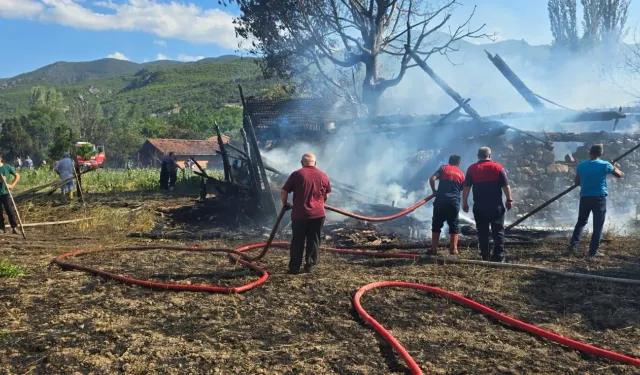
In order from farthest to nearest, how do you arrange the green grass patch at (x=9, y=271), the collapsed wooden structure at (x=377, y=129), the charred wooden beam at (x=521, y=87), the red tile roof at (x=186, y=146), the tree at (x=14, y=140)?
the tree at (x=14, y=140)
the red tile roof at (x=186, y=146)
the charred wooden beam at (x=521, y=87)
the collapsed wooden structure at (x=377, y=129)
the green grass patch at (x=9, y=271)

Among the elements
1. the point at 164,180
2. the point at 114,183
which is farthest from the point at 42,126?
the point at 164,180

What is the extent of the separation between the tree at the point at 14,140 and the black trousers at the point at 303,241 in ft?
211

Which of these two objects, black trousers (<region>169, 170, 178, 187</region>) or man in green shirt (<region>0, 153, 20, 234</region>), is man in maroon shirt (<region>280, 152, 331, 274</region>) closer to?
man in green shirt (<region>0, 153, 20, 234</region>)

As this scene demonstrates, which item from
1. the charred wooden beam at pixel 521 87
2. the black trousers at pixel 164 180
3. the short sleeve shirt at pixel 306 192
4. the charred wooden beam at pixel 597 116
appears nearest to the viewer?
the short sleeve shirt at pixel 306 192

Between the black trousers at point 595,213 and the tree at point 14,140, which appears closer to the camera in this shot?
the black trousers at point 595,213

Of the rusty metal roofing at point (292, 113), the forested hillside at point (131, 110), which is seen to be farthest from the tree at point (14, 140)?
the rusty metal roofing at point (292, 113)

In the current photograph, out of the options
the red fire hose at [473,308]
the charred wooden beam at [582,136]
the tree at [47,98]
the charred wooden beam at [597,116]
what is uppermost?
the tree at [47,98]

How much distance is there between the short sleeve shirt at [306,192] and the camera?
22.6 feet

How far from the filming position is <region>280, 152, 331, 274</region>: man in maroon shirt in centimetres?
688

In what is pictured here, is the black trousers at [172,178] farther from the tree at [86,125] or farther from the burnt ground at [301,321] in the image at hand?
the tree at [86,125]

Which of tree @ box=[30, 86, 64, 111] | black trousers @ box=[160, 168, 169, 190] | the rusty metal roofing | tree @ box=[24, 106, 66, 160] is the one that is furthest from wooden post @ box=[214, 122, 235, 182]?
tree @ box=[30, 86, 64, 111]

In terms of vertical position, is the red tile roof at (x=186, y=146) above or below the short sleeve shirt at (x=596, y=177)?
above

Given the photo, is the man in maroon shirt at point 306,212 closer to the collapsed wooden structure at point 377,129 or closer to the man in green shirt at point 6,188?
the collapsed wooden structure at point 377,129

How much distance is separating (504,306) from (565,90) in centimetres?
2550
